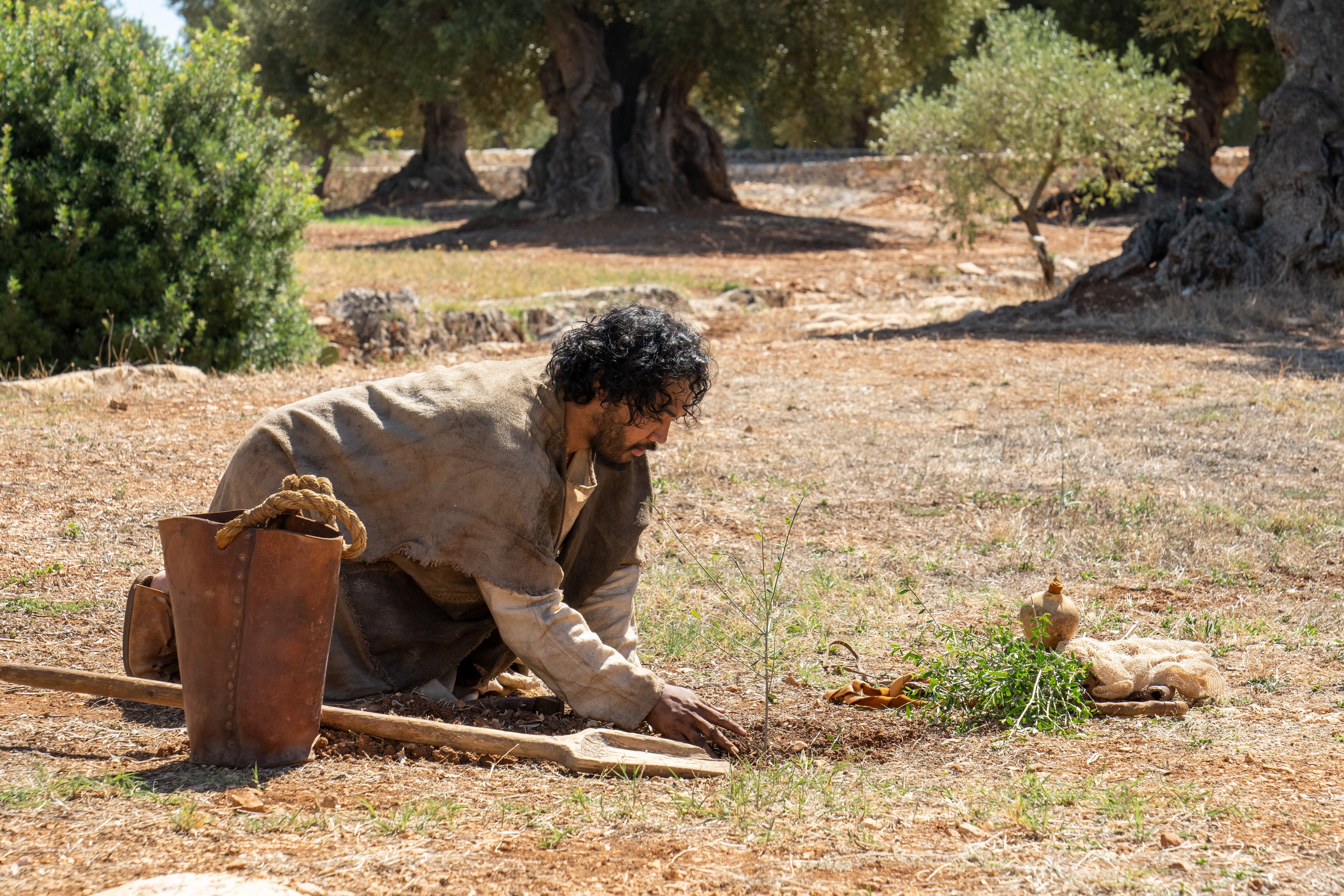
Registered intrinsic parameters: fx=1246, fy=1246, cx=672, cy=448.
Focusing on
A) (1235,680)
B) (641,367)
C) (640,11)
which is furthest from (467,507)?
(640,11)

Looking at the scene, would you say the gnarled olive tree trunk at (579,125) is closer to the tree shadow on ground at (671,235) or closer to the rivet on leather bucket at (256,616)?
the tree shadow on ground at (671,235)

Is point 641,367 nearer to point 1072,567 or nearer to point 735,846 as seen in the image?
point 735,846

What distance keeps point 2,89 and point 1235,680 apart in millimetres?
7787

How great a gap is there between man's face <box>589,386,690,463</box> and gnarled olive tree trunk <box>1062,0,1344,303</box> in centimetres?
1010

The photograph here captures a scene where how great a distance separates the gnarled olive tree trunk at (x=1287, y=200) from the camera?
1169 centimetres

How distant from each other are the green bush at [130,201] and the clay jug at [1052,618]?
21.2ft

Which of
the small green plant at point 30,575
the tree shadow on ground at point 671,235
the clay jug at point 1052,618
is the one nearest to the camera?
the clay jug at point 1052,618

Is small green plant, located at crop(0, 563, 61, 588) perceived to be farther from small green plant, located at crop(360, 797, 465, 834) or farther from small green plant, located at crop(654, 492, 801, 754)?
small green plant, located at crop(360, 797, 465, 834)

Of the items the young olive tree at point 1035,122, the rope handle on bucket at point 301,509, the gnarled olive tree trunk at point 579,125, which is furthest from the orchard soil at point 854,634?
the gnarled olive tree trunk at point 579,125

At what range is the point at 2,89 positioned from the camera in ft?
25.8

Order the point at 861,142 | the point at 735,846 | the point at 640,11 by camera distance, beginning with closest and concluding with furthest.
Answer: the point at 735,846 → the point at 640,11 → the point at 861,142

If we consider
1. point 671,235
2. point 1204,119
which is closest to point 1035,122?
point 671,235

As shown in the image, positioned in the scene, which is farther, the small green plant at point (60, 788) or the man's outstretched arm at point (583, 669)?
the man's outstretched arm at point (583, 669)

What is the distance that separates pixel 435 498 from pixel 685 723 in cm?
87
